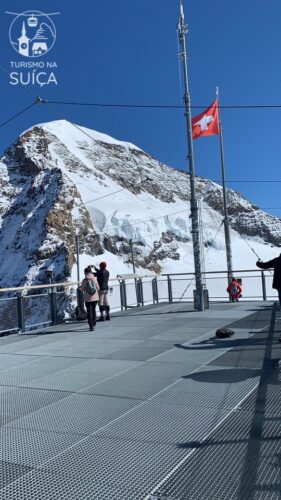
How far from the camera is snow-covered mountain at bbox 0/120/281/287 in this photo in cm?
10862

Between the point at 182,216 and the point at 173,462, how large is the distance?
133870 millimetres

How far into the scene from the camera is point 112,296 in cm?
1585

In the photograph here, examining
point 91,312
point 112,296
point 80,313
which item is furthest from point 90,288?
point 112,296

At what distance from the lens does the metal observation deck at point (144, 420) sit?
129 inches

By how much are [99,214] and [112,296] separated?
11178cm

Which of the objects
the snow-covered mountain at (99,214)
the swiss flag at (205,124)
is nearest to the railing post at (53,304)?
the swiss flag at (205,124)

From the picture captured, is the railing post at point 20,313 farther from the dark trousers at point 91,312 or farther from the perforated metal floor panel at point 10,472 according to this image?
the perforated metal floor panel at point 10,472

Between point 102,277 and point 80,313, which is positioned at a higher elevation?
point 102,277

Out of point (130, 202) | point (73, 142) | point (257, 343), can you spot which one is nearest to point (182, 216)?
point (130, 202)

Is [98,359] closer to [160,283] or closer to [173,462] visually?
[173,462]

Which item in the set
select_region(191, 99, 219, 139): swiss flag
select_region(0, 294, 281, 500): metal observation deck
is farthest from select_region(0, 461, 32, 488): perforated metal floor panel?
select_region(191, 99, 219, 139): swiss flag

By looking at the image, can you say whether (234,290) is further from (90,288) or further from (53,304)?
(90,288)

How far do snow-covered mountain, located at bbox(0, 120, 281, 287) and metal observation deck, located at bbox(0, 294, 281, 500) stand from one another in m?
80.4

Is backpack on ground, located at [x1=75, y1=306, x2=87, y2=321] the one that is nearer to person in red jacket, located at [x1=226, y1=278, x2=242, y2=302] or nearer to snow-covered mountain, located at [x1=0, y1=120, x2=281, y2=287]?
person in red jacket, located at [x1=226, y1=278, x2=242, y2=302]
